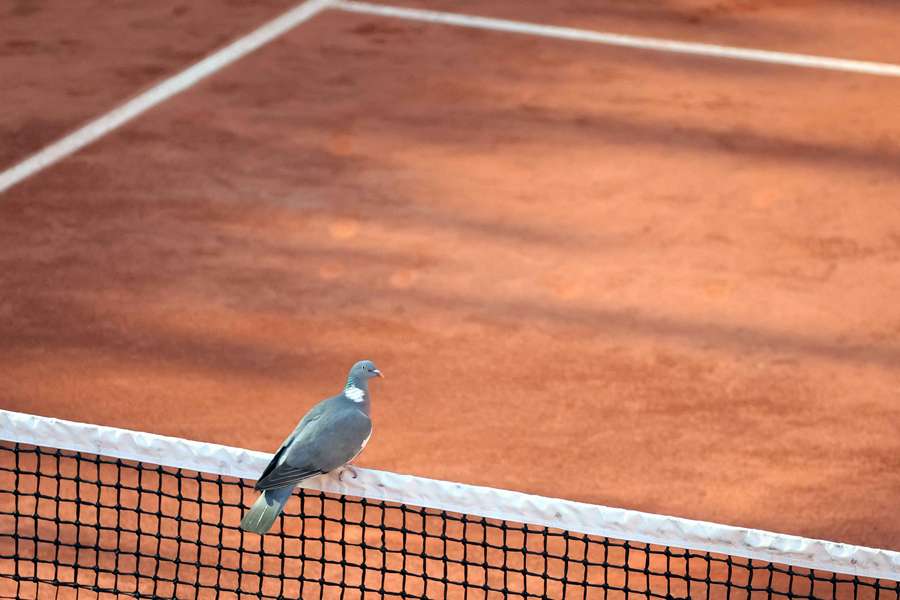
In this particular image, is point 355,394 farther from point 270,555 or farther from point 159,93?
point 159,93

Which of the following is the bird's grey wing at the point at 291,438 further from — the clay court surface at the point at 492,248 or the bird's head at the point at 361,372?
the clay court surface at the point at 492,248

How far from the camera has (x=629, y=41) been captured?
1181 centimetres

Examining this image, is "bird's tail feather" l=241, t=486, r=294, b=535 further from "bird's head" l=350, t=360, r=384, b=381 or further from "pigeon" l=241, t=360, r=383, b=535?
"bird's head" l=350, t=360, r=384, b=381

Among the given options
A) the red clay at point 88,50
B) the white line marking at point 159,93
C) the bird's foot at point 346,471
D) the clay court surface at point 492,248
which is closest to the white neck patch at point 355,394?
the bird's foot at point 346,471

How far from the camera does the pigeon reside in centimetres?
429

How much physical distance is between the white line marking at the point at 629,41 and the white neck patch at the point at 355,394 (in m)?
7.52

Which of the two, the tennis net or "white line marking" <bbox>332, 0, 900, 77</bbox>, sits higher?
"white line marking" <bbox>332, 0, 900, 77</bbox>

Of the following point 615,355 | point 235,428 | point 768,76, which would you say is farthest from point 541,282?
point 768,76

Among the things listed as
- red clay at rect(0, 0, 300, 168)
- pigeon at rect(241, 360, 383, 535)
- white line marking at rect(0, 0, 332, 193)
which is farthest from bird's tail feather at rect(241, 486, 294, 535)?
red clay at rect(0, 0, 300, 168)

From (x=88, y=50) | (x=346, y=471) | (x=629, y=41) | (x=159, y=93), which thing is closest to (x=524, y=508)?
(x=346, y=471)

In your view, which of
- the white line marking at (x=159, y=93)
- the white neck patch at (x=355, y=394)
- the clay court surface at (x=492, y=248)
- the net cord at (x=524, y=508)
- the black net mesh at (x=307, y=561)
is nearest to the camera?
the net cord at (x=524, y=508)

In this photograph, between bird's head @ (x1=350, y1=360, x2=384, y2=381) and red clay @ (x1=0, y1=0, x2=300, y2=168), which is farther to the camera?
red clay @ (x1=0, y1=0, x2=300, y2=168)

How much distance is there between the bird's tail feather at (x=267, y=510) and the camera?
4.27 meters

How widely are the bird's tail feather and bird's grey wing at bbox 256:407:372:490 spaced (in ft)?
0.10
